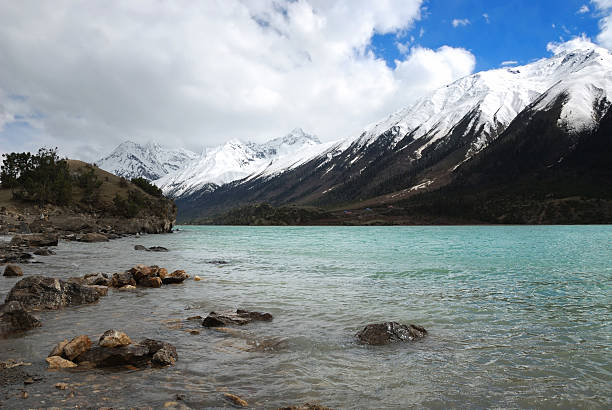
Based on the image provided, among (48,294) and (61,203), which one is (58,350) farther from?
(61,203)

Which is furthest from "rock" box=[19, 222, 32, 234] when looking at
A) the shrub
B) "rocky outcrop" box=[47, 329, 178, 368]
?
"rocky outcrop" box=[47, 329, 178, 368]

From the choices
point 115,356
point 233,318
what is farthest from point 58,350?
point 233,318

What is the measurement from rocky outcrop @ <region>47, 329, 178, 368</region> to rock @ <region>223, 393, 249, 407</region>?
2962mm

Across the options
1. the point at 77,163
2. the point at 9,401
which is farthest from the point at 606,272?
the point at 77,163

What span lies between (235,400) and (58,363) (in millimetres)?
5387

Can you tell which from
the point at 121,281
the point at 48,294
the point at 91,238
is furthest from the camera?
the point at 91,238

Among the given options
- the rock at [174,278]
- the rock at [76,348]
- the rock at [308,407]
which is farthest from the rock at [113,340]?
the rock at [174,278]

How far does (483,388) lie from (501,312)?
9.17 meters

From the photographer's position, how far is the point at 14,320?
45.6ft

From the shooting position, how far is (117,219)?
124 m

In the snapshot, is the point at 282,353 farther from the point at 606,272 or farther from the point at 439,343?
the point at 606,272

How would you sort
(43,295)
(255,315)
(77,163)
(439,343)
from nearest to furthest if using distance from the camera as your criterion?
1. (439,343)
2. (255,315)
3. (43,295)
4. (77,163)

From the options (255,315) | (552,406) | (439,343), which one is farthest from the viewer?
(255,315)

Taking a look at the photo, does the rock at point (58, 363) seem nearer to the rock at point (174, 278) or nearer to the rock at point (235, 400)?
the rock at point (235, 400)
